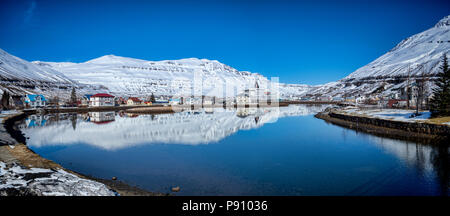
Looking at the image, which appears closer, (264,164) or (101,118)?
(264,164)

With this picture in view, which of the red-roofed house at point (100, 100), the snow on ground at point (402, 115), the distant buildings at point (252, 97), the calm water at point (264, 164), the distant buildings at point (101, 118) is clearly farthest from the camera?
the distant buildings at point (252, 97)

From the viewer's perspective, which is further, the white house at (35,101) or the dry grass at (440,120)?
the white house at (35,101)

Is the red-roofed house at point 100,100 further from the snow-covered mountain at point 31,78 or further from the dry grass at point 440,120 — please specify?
the dry grass at point 440,120

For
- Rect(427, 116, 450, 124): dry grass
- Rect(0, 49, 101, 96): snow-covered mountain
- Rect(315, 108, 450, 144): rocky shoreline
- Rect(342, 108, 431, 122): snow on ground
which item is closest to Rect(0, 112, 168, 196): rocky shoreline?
Rect(315, 108, 450, 144): rocky shoreline

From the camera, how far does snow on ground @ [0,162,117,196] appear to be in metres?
7.29

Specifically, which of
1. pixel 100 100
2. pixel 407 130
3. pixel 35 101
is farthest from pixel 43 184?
pixel 100 100

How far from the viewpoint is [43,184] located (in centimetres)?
770

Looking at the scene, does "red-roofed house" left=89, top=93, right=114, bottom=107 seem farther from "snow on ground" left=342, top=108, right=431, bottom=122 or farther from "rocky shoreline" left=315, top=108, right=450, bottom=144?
"snow on ground" left=342, top=108, right=431, bottom=122

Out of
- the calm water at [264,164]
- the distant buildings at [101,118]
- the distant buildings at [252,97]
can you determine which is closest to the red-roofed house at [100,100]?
the distant buildings at [101,118]

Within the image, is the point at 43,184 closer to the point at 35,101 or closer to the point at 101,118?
the point at 101,118

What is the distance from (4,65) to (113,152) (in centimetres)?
20017

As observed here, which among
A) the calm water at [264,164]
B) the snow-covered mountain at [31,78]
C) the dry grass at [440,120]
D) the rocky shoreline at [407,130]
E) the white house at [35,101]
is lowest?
the calm water at [264,164]

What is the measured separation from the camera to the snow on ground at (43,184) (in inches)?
287
